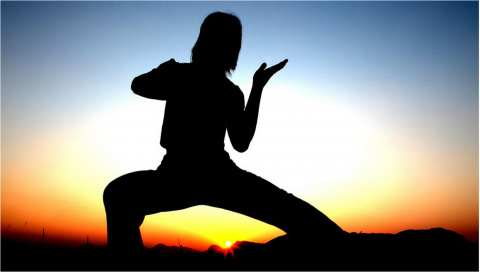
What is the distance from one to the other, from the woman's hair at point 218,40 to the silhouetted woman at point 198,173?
79 millimetres

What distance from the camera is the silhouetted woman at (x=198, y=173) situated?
176cm

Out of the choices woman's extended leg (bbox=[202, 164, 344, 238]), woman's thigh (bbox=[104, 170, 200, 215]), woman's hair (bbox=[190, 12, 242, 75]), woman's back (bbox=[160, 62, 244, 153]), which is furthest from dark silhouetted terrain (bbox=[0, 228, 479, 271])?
woman's hair (bbox=[190, 12, 242, 75])

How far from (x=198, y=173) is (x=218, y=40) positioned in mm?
1336

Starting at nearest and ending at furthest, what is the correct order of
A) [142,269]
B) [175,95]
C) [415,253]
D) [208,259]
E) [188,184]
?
1. [142,269]
2. [188,184]
3. [415,253]
4. [175,95]
5. [208,259]

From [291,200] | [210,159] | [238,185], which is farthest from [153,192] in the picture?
[291,200]

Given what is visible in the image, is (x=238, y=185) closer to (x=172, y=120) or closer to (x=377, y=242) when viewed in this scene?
(x=172, y=120)

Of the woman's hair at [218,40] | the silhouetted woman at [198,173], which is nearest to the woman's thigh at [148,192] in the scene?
the silhouetted woman at [198,173]

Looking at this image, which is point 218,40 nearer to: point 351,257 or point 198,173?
point 198,173

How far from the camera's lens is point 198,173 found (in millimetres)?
1890

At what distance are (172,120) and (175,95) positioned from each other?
24 centimetres

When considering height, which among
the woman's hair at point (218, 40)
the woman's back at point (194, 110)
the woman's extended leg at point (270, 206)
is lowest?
the woman's extended leg at point (270, 206)

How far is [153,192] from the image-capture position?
178 centimetres

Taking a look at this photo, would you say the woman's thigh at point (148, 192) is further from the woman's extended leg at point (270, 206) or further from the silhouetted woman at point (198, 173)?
the woman's extended leg at point (270, 206)

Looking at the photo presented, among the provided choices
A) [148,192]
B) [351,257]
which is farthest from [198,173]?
[351,257]
